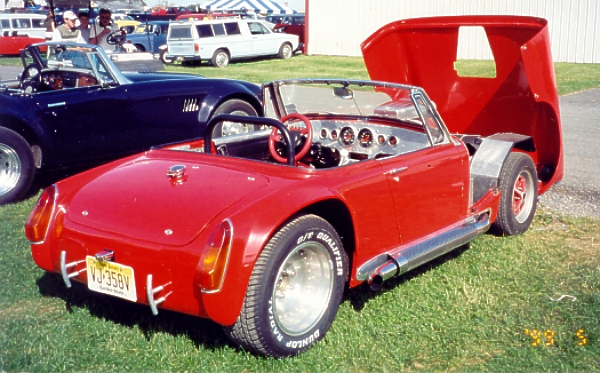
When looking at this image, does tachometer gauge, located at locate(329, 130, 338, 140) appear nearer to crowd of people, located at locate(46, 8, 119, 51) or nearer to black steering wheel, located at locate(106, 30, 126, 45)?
crowd of people, located at locate(46, 8, 119, 51)

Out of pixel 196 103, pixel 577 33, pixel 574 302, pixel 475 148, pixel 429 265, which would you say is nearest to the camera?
pixel 574 302

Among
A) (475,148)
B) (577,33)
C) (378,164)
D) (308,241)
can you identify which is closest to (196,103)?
(475,148)

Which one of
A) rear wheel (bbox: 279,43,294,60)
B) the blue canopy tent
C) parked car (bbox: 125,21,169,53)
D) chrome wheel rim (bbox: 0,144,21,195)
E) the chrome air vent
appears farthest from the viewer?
the blue canopy tent

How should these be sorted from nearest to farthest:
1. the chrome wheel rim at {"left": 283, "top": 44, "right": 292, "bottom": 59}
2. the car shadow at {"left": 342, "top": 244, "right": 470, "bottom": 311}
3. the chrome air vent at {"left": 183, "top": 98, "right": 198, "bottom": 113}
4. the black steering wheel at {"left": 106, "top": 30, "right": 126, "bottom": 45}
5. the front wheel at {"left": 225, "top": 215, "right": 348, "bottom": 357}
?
the front wheel at {"left": 225, "top": 215, "right": 348, "bottom": 357}, the car shadow at {"left": 342, "top": 244, "right": 470, "bottom": 311}, the chrome air vent at {"left": 183, "top": 98, "right": 198, "bottom": 113}, the black steering wheel at {"left": 106, "top": 30, "right": 126, "bottom": 45}, the chrome wheel rim at {"left": 283, "top": 44, "right": 292, "bottom": 59}

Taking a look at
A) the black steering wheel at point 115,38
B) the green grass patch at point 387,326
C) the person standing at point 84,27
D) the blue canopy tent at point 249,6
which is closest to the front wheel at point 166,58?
the black steering wheel at point 115,38

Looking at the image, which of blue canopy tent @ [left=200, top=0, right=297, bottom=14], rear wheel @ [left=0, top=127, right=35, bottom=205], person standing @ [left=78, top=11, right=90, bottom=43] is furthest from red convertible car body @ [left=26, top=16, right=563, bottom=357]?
blue canopy tent @ [left=200, top=0, right=297, bottom=14]

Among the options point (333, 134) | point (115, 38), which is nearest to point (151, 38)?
point (115, 38)

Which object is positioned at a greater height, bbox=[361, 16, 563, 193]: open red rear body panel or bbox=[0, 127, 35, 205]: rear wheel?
bbox=[361, 16, 563, 193]: open red rear body panel

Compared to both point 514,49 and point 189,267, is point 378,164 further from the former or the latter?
point 514,49

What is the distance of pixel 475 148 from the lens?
5355mm

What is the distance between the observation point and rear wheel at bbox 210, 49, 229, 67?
21.9m

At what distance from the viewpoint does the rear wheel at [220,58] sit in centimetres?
2192

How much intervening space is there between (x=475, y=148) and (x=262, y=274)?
2866mm

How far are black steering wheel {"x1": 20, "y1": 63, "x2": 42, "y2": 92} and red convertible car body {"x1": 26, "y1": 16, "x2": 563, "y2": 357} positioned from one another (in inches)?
125
